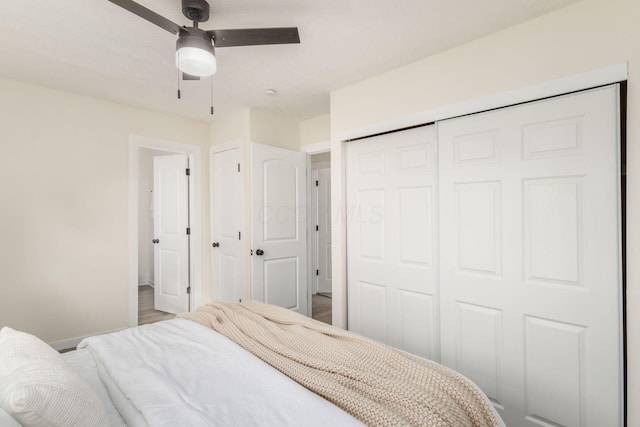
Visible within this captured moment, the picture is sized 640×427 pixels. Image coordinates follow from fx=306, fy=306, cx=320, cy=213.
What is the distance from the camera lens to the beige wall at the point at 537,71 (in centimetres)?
154

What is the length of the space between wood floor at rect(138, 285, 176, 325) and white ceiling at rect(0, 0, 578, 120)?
257 centimetres

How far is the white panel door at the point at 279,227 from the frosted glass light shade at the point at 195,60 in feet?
5.30

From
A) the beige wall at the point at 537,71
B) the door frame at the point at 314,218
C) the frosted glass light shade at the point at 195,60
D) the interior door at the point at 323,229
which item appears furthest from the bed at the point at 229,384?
the interior door at the point at 323,229

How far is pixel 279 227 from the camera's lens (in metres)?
3.42

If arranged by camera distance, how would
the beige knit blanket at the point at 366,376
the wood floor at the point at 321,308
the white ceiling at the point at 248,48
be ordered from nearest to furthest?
the beige knit blanket at the point at 366,376 < the white ceiling at the point at 248,48 < the wood floor at the point at 321,308

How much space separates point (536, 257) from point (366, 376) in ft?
4.43

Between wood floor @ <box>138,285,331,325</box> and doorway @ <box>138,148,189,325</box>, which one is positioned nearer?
wood floor @ <box>138,285,331,325</box>

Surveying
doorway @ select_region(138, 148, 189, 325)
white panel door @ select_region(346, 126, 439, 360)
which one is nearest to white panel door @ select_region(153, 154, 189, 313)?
doorway @ select_region(138, 148, 189, 325)

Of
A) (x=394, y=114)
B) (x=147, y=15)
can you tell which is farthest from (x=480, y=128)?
(x=147, y=15)

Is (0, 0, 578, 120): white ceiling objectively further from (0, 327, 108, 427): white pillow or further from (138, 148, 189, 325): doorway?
(0, 327, 108, 427): white pillow

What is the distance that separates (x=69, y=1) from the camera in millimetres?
1643

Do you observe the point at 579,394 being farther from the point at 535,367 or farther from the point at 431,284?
the point at 431,284

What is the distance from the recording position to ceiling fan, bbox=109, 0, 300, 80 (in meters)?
1.53

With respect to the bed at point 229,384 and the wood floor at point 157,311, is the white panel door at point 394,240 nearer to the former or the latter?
the bed at point 229,384
